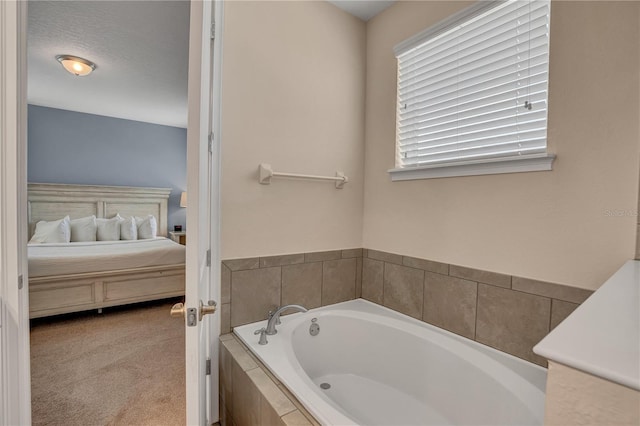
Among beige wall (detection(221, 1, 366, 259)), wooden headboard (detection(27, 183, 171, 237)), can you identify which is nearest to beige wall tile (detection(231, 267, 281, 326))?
beige wall (detection(221, 1, 366, 259))

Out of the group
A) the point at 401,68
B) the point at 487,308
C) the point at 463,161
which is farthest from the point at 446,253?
the point at 401,68

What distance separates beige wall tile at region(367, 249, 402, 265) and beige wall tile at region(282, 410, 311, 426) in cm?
115

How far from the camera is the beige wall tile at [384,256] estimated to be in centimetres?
199

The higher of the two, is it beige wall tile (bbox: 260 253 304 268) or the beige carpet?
beige wall tile (bbox: 260 253 304 268)

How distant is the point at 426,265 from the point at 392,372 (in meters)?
0.64

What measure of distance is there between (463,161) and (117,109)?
15.7 feet

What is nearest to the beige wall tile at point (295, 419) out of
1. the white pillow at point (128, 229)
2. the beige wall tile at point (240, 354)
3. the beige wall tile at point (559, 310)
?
the beige wall tile at point (240, 354)

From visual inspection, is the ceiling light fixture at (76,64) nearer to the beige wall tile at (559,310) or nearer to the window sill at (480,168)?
the window sill at (480,168)

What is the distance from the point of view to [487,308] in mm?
1535

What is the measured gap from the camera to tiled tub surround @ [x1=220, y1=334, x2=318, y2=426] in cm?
108

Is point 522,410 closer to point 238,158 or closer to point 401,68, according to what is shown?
point 238,158

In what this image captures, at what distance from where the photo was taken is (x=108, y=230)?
4211 millimetres

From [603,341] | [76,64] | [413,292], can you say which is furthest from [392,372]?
[76,64]

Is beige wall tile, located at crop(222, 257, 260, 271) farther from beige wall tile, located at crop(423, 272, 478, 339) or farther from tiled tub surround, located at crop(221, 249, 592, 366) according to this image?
beige wall tile, located at crop(423, 272, 478, 339)
